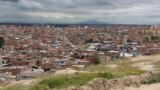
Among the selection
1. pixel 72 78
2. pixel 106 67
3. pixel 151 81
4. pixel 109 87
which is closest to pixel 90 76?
pixel 72 78

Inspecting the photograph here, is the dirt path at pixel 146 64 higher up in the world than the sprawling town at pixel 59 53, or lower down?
higher up

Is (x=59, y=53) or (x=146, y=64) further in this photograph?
(x=59, y=53)

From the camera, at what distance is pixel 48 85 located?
8.80 meters

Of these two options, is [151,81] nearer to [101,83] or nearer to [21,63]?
[101,83]

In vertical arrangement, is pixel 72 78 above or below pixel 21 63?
above

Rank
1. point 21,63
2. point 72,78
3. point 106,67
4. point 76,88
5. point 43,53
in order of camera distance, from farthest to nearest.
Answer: point 43,53, point 21,63, point 106,67, point 72,78, point 76,88

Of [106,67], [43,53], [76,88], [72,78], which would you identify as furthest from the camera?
[43,53]

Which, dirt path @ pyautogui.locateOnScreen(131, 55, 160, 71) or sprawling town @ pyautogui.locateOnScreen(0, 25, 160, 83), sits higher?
dirt path @ pyautogui.locateOnScreen(131, 55, 160, 71)

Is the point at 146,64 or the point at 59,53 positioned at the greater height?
the point at 146,64

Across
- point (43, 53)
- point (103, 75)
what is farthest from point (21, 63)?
point (103, 75)

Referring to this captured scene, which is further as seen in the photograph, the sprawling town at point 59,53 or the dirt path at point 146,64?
the sprawling town at point 59,53

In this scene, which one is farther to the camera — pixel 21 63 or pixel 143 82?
pixel 21 63

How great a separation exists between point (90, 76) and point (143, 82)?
1.46 m

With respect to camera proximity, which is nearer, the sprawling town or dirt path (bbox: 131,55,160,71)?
dirt path (bbox: 131,55,160,71)
